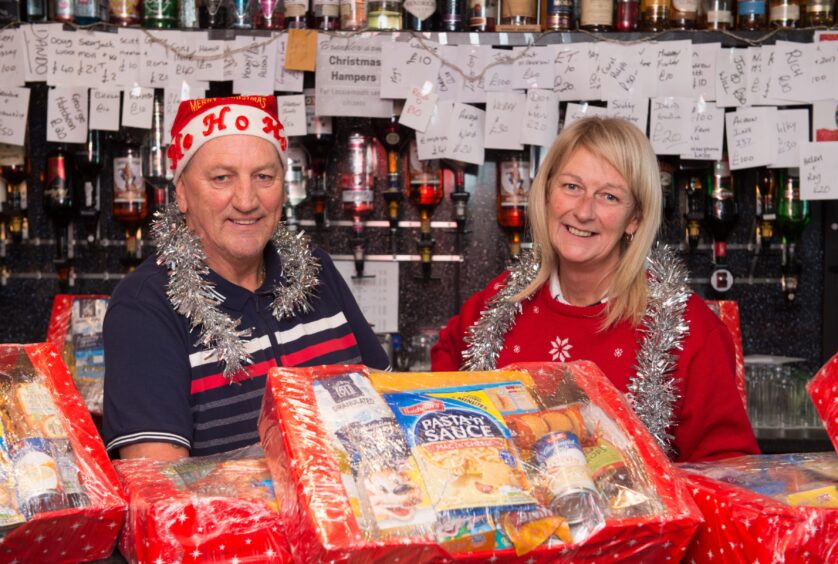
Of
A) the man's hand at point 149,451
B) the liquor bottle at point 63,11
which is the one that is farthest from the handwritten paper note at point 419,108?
the man's hand at point 149,451

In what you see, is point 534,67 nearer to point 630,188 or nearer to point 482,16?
point 482,16

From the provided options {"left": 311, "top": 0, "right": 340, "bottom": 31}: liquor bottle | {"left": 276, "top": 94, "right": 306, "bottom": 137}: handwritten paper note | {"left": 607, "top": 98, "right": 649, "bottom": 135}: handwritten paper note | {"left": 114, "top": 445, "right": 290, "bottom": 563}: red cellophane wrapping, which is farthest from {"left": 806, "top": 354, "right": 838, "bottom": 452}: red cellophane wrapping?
{"left": 311, "top": 0, "right": 340, "bottom": 31}: liquor bottle

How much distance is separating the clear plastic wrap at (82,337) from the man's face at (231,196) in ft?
3.76

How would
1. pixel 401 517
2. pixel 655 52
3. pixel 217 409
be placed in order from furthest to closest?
pixel 655 52
pixel 217 409
pixel 401 517

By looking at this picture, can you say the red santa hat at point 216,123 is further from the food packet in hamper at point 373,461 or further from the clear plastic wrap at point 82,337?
the clear plastic wrap at point 82,337

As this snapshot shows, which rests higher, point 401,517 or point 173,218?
point 173,218

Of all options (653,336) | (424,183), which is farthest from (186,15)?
(653,336)

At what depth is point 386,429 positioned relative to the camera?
1125 mm

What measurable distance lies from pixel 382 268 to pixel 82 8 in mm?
1324

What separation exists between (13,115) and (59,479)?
233 centimetres

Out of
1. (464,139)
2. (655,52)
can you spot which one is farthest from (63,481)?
(655,52)

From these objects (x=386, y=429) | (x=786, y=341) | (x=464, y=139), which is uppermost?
(x=464, y=139)

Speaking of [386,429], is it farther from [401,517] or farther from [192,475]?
[192,475]

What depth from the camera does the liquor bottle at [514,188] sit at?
10.8ft
